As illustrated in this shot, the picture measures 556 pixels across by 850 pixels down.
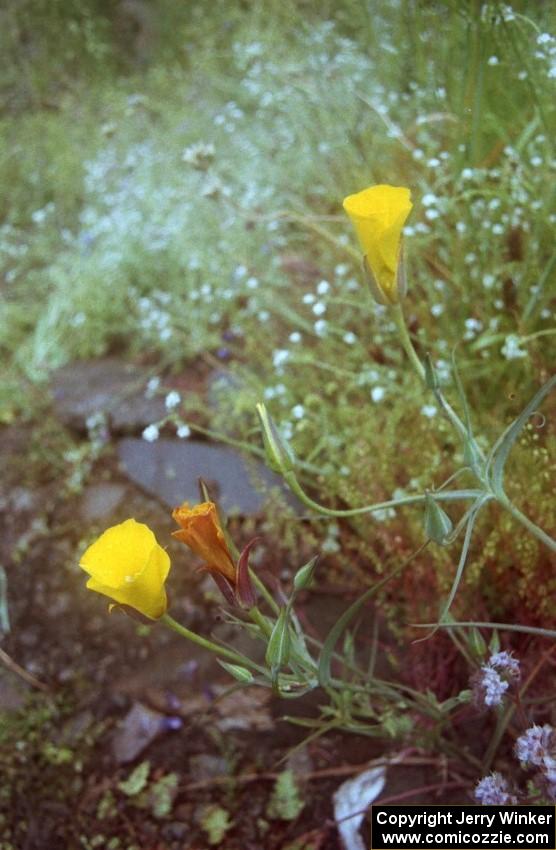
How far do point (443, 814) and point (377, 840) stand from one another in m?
0.12

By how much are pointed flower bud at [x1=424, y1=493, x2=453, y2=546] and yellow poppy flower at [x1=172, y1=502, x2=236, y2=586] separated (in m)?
0.24

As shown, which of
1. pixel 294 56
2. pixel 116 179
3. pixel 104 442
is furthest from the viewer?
pixel 116 179

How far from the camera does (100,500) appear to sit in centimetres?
228

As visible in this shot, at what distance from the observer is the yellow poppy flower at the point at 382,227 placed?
95 cm

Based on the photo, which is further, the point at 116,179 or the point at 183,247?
the point at 116,179

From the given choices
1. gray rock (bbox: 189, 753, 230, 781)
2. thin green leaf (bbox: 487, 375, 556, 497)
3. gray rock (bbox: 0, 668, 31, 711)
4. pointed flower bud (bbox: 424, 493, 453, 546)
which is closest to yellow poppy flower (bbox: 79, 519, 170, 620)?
pointed flower bud (bbox: 424, 493, 453, 546)

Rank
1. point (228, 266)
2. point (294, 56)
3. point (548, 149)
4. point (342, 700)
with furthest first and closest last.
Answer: point (294, 56) < point (228, 266) < point (548, 149) < point (342, 700)

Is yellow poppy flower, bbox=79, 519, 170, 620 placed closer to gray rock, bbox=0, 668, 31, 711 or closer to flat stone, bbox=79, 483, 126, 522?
gray rock, bbox=0, 668, 31, 711

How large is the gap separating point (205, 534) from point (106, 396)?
1.67 meters

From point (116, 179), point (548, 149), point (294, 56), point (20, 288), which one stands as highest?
point (548, 149)

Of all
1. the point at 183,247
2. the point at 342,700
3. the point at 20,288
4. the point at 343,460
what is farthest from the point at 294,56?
the point at 342,700

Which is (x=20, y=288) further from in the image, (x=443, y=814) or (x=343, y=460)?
(x=443, y=814)

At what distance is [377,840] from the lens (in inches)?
47.0

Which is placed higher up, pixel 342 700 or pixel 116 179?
pixel 342 700
